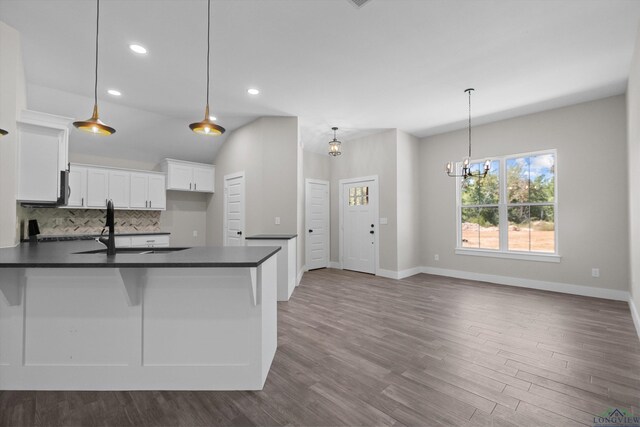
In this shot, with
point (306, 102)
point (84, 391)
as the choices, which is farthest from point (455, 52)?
point (84, 391)

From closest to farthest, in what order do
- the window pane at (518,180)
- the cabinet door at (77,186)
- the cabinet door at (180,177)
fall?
the cabinet door at (77,186) < the window pane at (518,180) < the cabinet door at (180,177)

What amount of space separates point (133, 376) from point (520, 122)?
638cm

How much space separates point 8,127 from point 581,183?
7.38 m

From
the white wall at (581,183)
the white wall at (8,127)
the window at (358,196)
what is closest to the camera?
the white wall at (8,127)

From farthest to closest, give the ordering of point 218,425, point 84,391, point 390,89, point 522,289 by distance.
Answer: point 522,289
point 390,89
point 84,391
point 218,425

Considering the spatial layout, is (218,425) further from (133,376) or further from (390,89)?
(390,89)

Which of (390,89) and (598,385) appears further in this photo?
(390,89)

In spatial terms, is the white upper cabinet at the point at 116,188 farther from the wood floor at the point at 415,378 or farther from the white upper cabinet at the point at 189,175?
the wood floor at the point at 415,378

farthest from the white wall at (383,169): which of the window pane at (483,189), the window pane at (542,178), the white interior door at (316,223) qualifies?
the window pane at (542,178)

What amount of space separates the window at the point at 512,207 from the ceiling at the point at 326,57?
0.97 meters

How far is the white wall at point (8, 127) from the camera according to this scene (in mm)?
2680

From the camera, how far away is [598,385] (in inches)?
79.5

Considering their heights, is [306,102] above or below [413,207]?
above

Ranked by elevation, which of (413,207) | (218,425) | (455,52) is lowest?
(218,425)
